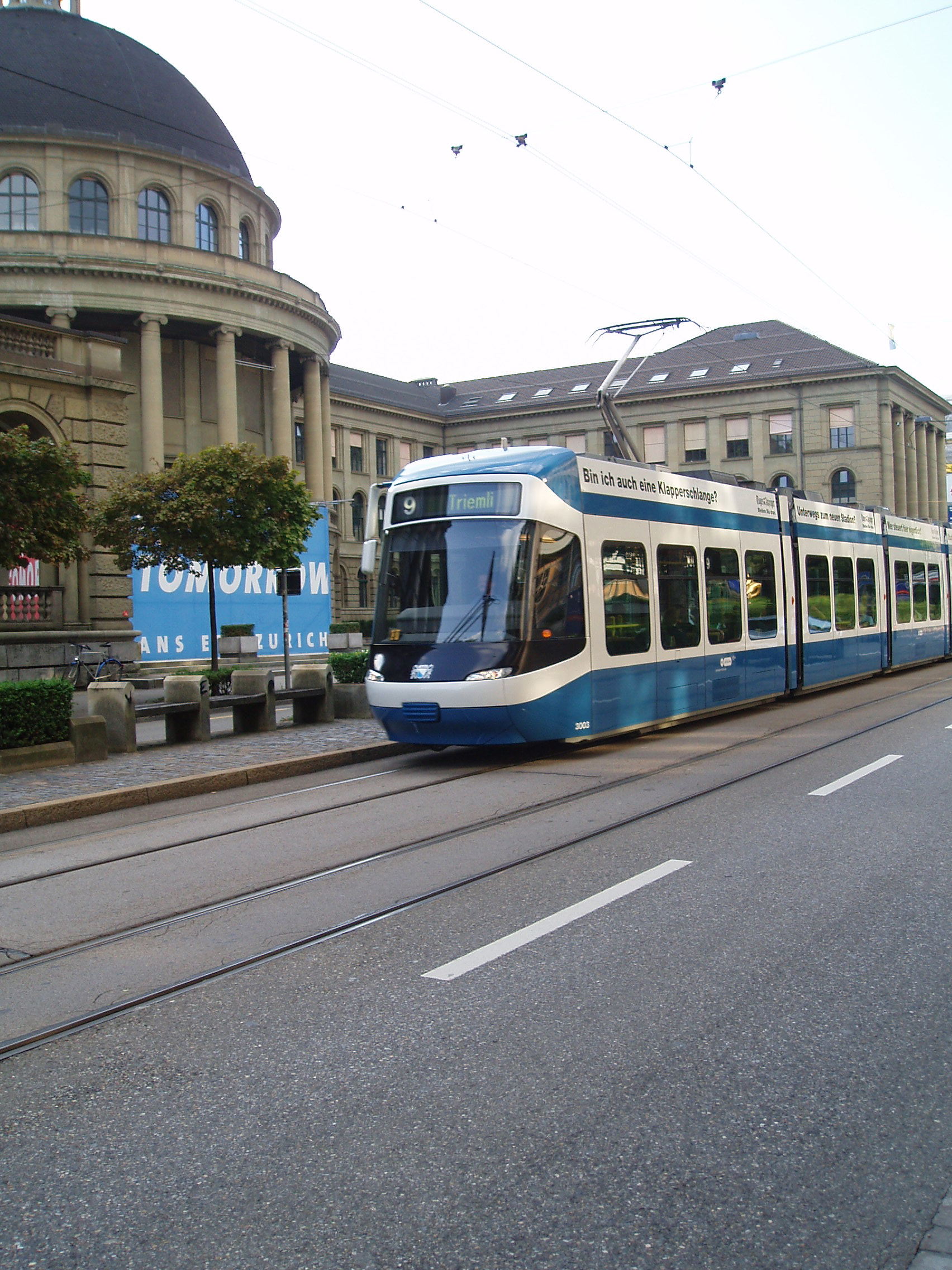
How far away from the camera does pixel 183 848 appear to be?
798 cm

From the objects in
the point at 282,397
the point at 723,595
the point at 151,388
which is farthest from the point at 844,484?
the point at 723,595

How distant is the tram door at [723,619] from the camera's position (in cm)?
1454

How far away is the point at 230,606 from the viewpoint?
34.1m

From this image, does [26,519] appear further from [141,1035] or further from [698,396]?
[698,396]

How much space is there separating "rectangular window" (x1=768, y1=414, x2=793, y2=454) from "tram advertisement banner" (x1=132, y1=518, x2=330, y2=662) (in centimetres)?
4504

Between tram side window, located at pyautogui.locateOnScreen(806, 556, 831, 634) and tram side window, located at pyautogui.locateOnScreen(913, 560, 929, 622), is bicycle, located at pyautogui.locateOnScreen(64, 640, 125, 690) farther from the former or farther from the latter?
tram side window, located at pyautogui.locateOnScreen(913, 560, 929, 622)

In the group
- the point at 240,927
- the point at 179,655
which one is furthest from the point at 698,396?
the point at 240,927

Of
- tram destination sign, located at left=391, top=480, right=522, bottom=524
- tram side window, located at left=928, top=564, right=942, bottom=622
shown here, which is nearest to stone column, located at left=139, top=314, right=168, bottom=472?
tram side window, located at left=928, top=564, right=942, bottom=622

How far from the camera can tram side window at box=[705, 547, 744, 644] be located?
1462 centimetres

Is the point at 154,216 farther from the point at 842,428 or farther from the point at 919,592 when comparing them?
the point at 842,428

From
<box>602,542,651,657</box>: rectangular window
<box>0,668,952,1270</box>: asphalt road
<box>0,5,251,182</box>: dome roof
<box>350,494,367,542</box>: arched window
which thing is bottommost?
<box>0,668,952,1270</box>: asphalt road

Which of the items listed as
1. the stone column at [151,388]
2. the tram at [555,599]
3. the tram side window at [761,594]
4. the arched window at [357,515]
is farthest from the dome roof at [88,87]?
the tram at [555,599]

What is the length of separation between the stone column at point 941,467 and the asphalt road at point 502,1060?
85089 mm

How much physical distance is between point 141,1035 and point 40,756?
28.2 ft
